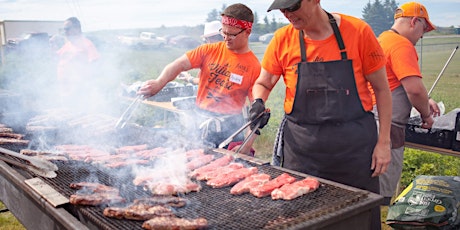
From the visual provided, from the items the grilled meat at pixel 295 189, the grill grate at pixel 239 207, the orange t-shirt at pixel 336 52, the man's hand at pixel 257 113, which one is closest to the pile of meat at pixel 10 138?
the grill grate at pixel 239 207

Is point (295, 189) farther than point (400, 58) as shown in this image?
No

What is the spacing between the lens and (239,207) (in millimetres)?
2488

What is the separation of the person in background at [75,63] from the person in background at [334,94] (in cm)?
519

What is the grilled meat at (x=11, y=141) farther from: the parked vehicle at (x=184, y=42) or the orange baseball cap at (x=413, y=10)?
the parked vehicle at (x=184, y=42)

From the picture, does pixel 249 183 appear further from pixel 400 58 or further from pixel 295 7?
pixel 400 58

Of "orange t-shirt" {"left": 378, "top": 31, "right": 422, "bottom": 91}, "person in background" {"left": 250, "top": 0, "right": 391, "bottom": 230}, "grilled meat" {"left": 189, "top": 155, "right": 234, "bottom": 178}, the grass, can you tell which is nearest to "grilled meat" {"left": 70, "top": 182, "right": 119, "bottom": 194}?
"grilled meat" {"left": 189, "top": 155, "right": 234, "bottom": 178}

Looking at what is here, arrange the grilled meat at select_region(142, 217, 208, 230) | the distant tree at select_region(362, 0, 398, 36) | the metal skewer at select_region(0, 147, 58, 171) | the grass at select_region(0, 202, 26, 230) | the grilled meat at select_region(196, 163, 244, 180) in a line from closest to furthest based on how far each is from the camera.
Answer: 1. the grilled meat at select_region(142, 217, 208, 230)
2. the grilled meat at select_region(196, 163, 244, 180)
3. the metal skewer at select_region(0, 147, 58, 171)
4. the grass at select_region(0, 202, 26, 230)
5. the distant tree at select_region(362, 0, 398, 36)

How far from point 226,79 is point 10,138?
2.39 m

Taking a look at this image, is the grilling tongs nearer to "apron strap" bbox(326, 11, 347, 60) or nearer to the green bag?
"apron strap" bbox(326, 11, 347, 60)

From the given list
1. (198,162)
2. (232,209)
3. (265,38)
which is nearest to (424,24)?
(198,162)

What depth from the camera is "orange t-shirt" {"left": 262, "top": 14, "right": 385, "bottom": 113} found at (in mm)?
2943

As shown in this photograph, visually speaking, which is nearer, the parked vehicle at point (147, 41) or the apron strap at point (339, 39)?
the apron strap at point (339, 39)

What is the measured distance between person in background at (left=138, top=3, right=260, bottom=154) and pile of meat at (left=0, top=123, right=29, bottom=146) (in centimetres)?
132

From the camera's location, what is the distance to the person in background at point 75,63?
7363mm
